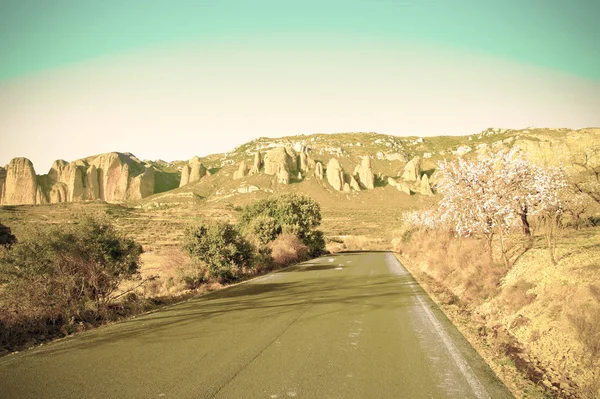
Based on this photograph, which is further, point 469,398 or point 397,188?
point 397,188

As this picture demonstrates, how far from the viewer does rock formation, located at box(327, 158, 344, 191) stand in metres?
126

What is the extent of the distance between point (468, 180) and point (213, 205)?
315ft

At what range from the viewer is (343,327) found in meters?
8.59

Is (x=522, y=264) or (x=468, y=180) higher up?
(x=468, y=180)

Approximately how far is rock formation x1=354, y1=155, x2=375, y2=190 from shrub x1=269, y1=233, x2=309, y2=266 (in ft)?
323

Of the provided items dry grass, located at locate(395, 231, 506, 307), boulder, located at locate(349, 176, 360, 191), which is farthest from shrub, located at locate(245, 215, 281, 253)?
boulder, located at locate(349, 176, 360, 191)

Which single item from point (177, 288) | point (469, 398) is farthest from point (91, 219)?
point (469, 398)

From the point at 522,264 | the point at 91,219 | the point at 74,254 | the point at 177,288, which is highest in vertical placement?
the point at 91,219

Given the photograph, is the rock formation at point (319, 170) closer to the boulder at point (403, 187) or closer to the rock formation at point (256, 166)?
the rock formation at point (256, 166)

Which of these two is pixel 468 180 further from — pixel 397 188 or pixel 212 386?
pixel 397 188

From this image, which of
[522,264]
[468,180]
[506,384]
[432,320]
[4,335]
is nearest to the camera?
[506,384]

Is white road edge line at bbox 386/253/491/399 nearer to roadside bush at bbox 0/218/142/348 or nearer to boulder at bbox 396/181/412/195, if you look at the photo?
roadside bush at bbox 0/218/142/348

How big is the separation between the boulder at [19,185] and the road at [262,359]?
169740 mm

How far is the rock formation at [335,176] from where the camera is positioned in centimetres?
12594
